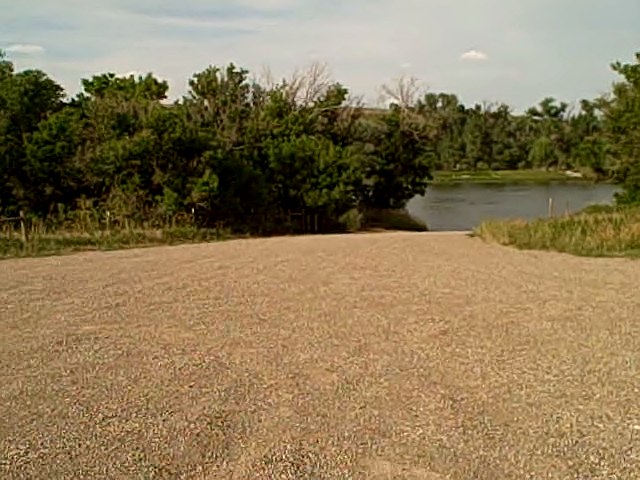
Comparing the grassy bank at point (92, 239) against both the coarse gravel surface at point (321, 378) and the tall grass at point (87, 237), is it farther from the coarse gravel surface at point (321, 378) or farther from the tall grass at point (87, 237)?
the coarse gravel surface at point (321, 378)

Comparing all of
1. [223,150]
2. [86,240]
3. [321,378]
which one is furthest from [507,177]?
[321,378]

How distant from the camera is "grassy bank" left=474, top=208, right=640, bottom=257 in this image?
1437cm

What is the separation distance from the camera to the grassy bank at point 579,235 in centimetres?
1437

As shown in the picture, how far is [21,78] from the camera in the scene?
71.8 feet

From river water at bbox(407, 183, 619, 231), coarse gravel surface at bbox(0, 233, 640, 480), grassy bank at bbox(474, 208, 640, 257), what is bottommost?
river water at bbox(407, 183, 619, 231)

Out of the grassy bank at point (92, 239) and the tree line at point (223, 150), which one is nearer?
the grassy bank at point (92, 239)

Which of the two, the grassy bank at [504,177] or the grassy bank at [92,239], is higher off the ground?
the grassy bank at [92,239]

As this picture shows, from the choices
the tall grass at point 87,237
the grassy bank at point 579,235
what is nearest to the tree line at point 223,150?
the tall grass at point 87,237

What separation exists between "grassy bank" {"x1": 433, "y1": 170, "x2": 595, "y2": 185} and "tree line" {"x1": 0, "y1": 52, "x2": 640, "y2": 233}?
87.2 feet

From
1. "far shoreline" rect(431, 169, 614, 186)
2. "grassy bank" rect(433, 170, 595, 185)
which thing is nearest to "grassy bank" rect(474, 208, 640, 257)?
"far shoreline" rect(431, 169, 614, 186)

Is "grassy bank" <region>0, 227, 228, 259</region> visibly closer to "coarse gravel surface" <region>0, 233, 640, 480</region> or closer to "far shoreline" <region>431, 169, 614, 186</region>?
"coarse gravel surface" <region>0, 233, 640, 480</region>

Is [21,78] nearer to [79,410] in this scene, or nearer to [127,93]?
[127,93]

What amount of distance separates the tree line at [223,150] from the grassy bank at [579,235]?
9.06 metres

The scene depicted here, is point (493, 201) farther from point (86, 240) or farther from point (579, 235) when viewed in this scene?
point (86, 240)
